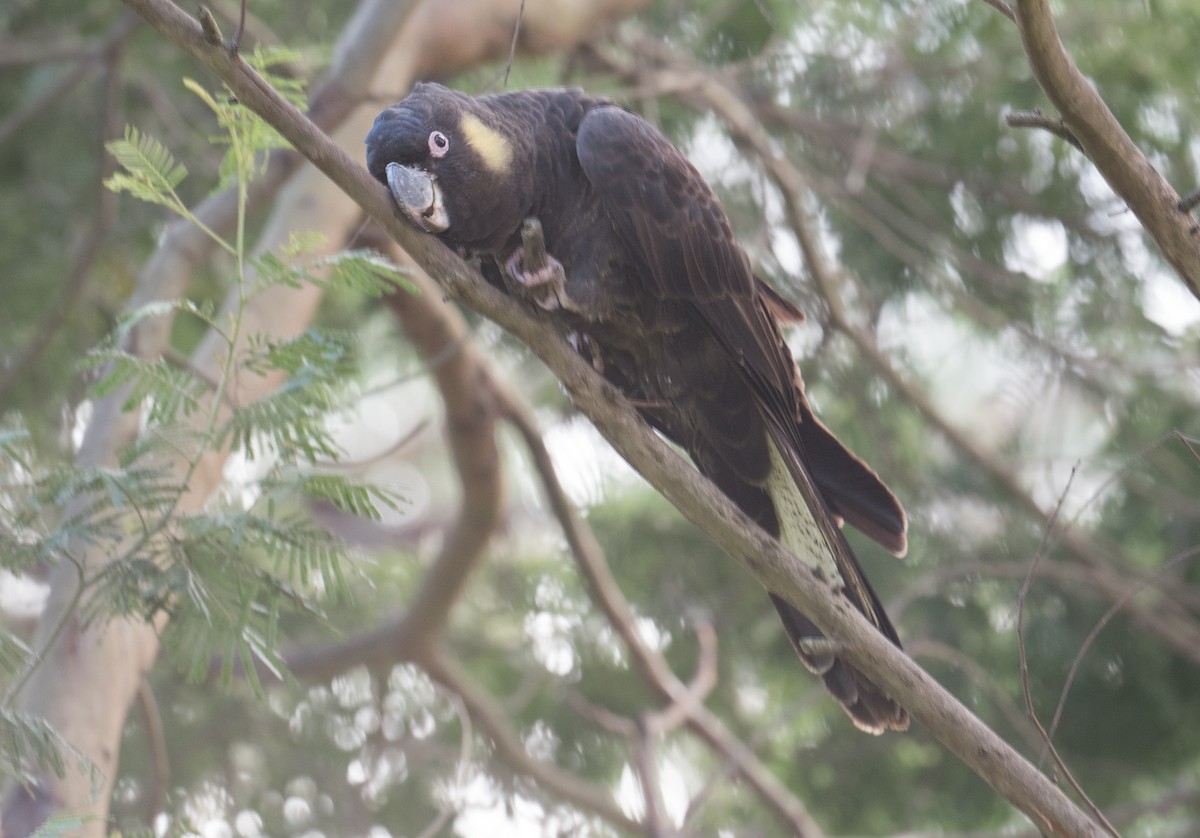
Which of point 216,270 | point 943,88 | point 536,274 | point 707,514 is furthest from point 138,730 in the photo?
point 943,88

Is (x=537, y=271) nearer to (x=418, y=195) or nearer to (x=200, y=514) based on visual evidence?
(x=418, y=195)

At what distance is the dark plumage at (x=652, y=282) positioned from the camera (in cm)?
244

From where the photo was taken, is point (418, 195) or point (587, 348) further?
point (587, 348)

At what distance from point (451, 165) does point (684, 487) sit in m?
0.84

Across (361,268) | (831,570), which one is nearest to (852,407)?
(831,570)

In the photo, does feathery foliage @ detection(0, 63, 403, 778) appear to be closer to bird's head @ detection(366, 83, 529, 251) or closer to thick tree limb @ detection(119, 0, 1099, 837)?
thick tree limb @ detection(119, 0, 1099, 837)

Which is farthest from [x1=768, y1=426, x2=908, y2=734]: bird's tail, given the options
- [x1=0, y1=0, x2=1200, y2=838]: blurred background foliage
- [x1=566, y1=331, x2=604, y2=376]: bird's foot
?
[x1=0, y1=0, x2=1200, y2=838]: blurred background foliage

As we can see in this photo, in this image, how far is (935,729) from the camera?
198 cm

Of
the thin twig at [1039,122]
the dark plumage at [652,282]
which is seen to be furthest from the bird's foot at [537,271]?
the thin twig at [1039,122]

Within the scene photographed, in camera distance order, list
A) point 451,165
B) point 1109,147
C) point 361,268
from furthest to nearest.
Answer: point 451,165 → point 361,268 → point 1109,147

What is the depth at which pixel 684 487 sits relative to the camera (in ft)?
7.08

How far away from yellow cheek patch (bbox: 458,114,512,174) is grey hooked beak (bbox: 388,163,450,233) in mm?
145

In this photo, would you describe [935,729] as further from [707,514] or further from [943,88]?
[943,88]

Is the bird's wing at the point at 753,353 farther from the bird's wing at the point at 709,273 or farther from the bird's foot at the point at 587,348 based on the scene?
the bird's foot at the point at 587,348
